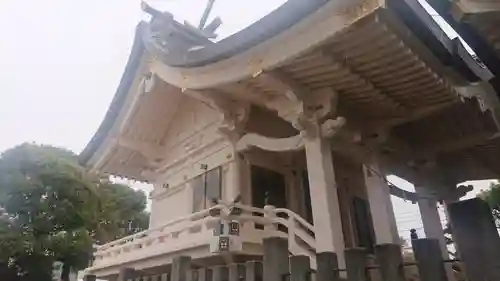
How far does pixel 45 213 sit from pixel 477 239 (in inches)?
817

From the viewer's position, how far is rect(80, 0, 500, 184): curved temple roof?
4465 mm

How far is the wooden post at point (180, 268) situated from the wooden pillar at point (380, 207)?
357cm

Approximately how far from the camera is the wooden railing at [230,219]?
555 centimetres

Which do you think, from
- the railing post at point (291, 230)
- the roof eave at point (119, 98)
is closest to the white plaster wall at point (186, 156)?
the roof eave at point (119, 98)

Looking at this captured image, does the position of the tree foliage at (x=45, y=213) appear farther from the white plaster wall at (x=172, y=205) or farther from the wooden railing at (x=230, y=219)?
the wooden railing at (x=230, y=219)

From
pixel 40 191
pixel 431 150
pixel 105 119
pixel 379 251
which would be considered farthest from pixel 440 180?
pixel 40 191

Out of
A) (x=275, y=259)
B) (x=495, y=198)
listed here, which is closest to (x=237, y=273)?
(x=275, y=259)

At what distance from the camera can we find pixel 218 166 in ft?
25.0

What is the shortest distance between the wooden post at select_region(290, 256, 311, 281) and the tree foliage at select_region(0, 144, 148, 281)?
16.1 metres

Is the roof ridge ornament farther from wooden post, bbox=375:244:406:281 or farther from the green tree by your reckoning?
the green tree

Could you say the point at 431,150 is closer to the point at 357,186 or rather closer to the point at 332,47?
the point at 357,186

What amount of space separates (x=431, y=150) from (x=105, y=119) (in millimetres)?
6889

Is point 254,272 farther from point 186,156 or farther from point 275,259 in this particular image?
point 186,156

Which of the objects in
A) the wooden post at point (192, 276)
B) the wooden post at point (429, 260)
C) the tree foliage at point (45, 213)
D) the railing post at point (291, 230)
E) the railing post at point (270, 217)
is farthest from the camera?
the tree foliage at point (45, 213)
